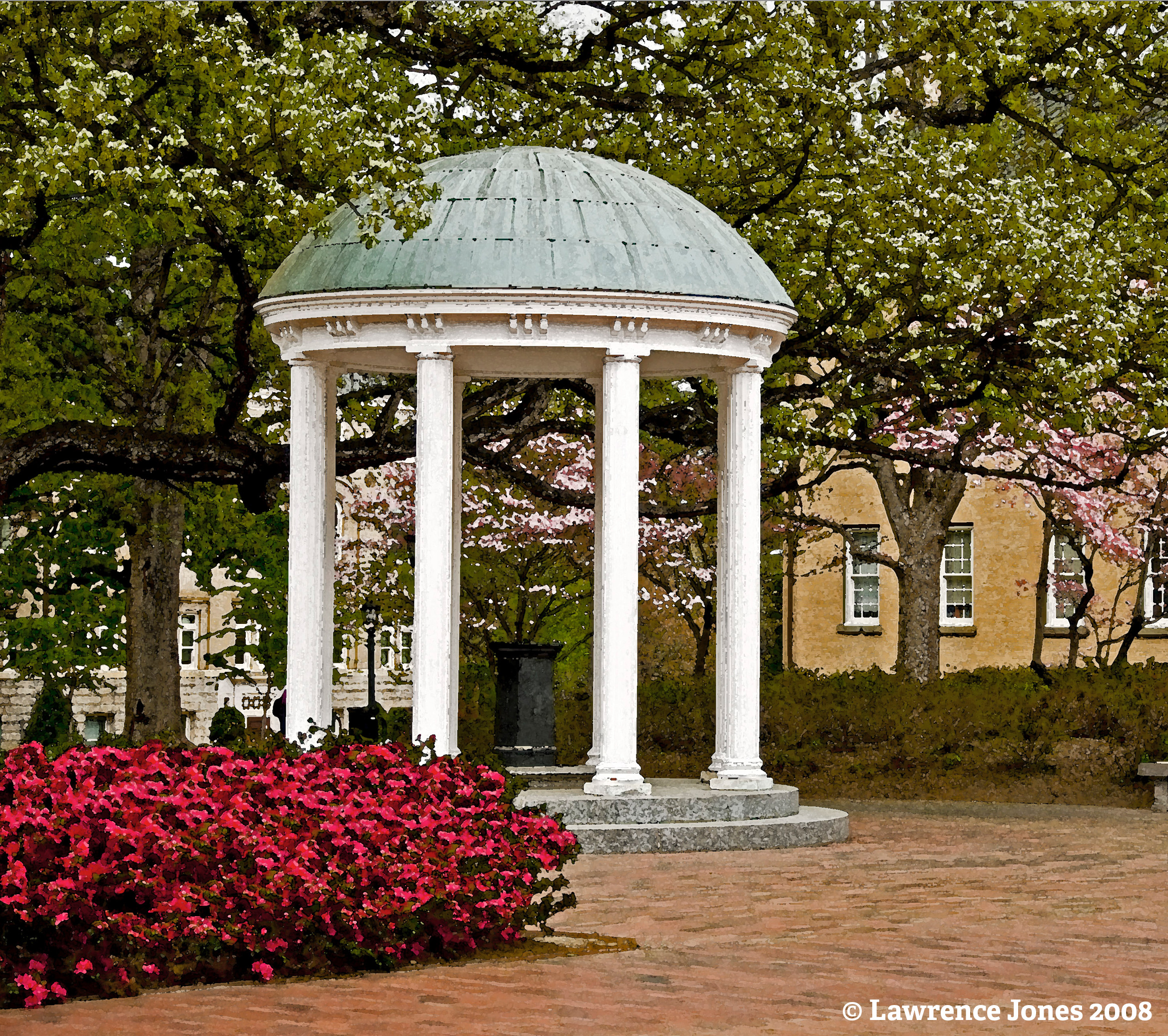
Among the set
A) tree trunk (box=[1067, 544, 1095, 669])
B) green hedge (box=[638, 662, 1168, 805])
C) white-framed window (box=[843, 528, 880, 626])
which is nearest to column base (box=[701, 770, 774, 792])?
green hedge (box=[638, 662, 1168, 805])

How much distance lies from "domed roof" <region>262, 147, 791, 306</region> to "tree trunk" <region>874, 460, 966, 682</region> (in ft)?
47.5

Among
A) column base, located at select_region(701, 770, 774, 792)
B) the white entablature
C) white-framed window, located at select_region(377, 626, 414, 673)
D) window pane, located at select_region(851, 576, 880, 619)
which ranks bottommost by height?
column base, located at select_region(701, 770, 774, 792)

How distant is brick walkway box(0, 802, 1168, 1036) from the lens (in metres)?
8.38

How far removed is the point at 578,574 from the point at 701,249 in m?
14.7

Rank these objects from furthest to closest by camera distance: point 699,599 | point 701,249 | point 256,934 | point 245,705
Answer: point 245,705 < point 699,599 < point 701,249 < point 256,934

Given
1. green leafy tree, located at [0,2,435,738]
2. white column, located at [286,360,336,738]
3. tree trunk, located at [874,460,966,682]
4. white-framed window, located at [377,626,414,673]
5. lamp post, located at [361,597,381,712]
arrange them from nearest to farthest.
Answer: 1. green leafy tree, located at [0,2,435,738]
2. white column, located at [286,360,336,738]
3. tree trunk, located at [874,460,966,682]
4. lamp post, located at [361,597,381,712]
5. white-framed window, located at [377,626,414,673]

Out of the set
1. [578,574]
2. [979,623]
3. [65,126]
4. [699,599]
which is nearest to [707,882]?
[65,126]

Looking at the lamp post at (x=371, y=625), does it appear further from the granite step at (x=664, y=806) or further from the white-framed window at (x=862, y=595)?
the granite step at (x=664, y=806)

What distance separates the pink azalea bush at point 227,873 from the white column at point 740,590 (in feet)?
19.6

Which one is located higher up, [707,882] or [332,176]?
[332,176]

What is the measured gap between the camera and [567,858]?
1156 cm

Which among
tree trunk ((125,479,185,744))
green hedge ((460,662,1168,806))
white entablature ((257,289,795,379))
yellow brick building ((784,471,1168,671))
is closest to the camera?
white entablature ((257,289,795,379))

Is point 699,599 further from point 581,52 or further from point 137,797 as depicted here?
point 137,797

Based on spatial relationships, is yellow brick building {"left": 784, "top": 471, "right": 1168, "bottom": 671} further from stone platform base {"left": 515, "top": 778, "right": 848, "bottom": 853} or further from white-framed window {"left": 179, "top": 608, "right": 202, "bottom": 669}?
stone platform base {"left": 515, "top": 778, "right": 848, "bottom": 853}
